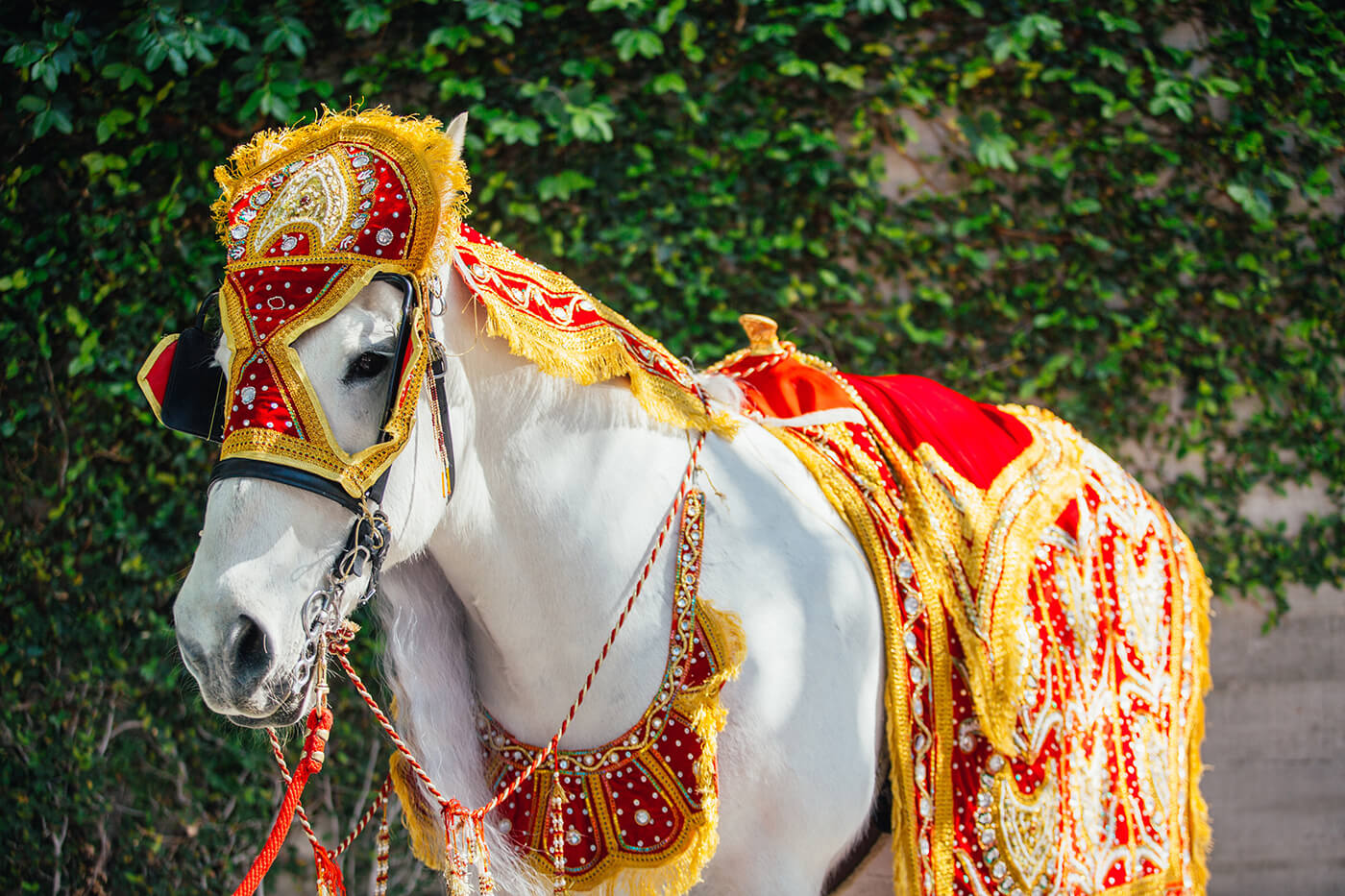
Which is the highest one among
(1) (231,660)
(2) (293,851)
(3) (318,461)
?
(3) (318,461)

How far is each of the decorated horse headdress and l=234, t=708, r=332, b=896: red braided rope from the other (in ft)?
1.21

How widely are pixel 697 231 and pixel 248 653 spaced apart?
2.25m

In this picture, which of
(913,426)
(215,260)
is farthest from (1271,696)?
(215,260)

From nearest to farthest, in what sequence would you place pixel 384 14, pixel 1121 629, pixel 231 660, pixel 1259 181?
pixel 231 660
pixel 1121 629
pixel 384 14
pixel 1259 181

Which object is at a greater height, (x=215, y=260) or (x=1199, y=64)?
(x=1199, y=64)

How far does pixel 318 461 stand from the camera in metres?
1.23

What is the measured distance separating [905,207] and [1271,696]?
221 centimetres

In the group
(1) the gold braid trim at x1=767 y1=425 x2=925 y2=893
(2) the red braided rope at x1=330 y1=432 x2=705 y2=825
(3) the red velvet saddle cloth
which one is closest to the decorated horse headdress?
(2) the red braided rope at x1=330 y1=432 x2=705 y2=825

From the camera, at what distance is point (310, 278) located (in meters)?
1.28

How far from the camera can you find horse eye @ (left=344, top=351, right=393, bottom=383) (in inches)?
50.9

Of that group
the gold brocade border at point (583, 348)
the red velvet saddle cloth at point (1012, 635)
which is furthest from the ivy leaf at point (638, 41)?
the gold brocade border at point (583, 348)

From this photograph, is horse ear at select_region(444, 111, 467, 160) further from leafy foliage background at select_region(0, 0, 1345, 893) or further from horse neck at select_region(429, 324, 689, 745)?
leafy foliage background at select_region(0, 0, 1345, 893)

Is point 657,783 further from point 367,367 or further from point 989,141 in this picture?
point 989,141

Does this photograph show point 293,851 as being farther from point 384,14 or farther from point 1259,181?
point 1259,181
